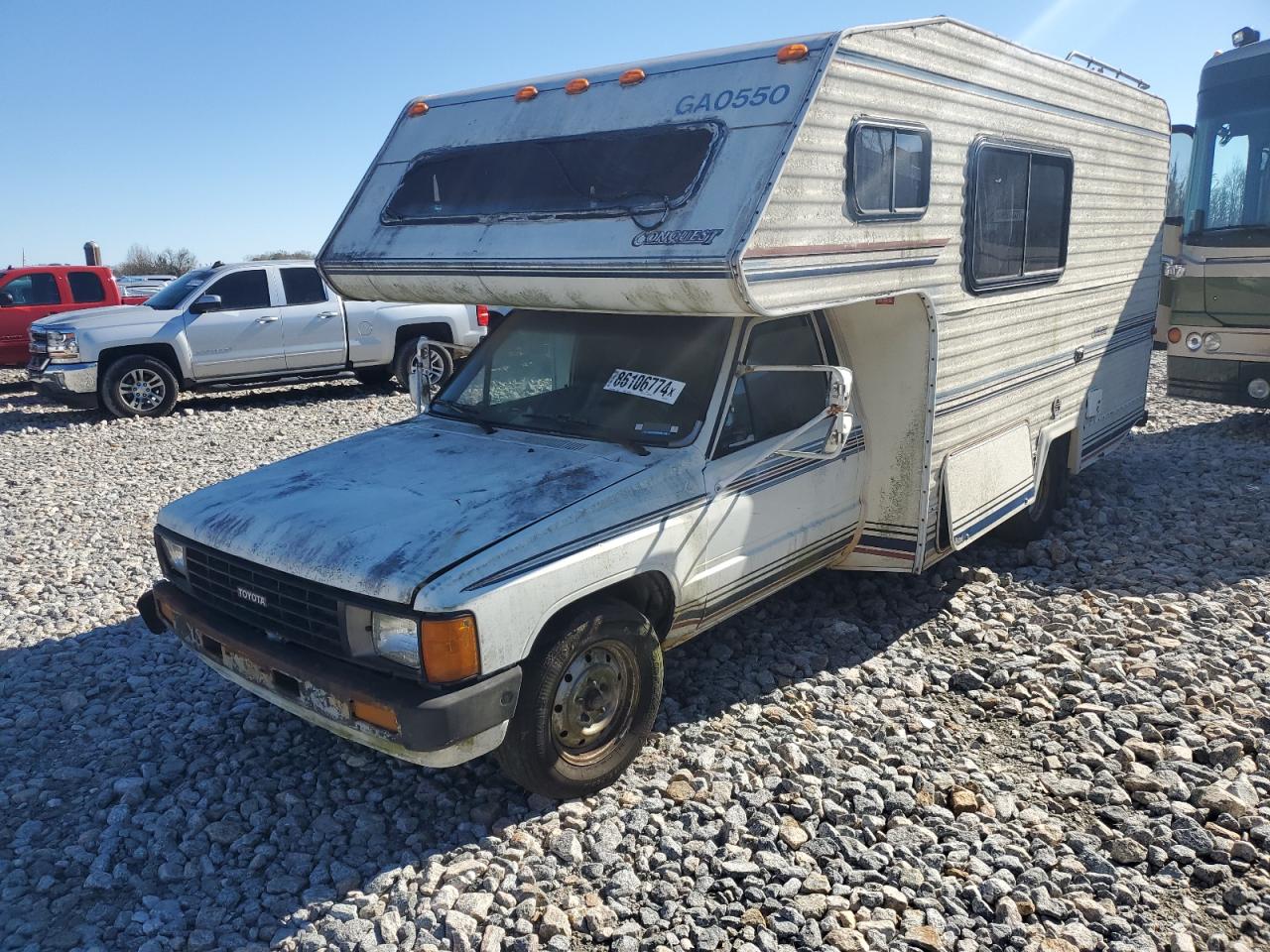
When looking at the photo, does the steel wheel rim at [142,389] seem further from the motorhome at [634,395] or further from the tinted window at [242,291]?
the motorhome at [634,395]

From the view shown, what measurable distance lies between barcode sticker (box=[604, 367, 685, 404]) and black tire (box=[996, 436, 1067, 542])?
3.25 m

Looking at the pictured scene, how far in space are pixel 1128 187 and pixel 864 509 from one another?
3790 mm

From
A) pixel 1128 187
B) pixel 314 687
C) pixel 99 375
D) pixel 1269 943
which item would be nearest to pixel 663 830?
pixel 314 687

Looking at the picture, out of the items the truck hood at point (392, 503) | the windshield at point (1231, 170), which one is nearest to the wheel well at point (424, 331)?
the windshield at point (1231, 170)

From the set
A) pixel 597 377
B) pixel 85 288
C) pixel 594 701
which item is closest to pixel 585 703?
pixel 594 701

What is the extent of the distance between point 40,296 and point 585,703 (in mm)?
14444

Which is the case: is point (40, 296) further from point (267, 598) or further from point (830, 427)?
point (830, 427)

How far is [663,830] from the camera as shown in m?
3.72

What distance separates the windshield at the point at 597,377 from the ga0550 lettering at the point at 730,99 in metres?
0.89

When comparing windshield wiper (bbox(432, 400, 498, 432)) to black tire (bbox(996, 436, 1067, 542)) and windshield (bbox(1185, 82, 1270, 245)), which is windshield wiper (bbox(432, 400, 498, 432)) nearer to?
black tire (bbox(996, 436, 1067, 542))

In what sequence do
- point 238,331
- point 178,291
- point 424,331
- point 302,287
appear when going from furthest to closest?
point 424,331
point 302,287
point 178,291
point 238,331

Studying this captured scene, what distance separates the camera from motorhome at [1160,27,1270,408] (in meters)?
8.86

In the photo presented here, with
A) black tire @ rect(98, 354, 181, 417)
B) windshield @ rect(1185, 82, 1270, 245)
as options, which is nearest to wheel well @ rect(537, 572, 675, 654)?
windshield @ rect(1185, 82, 1270, 245)

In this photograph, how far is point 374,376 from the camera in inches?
551
